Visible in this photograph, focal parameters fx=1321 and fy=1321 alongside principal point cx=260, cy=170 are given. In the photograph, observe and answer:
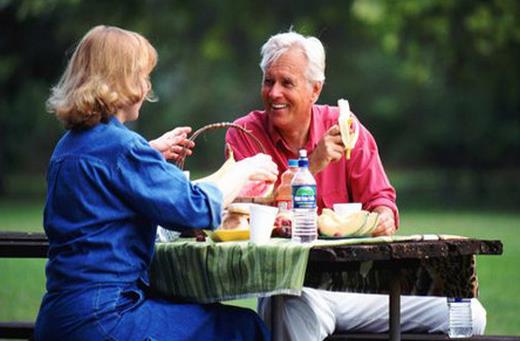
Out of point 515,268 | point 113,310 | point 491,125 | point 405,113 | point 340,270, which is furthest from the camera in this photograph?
point 405,113

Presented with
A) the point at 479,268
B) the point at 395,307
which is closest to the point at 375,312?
the point at 395,307

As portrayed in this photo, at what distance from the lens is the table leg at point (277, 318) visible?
4.70 meters

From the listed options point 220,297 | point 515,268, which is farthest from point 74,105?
point 515,268

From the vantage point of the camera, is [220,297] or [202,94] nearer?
[220,297]

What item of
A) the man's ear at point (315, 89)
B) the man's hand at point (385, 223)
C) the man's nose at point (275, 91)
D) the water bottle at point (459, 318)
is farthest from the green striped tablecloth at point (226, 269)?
the man's ear at point (315, 89)

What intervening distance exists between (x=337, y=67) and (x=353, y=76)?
11.5 ft

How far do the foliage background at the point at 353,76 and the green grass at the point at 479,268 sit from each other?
1.61ft

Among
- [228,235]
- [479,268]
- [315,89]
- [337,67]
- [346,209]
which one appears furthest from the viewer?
[337,67]

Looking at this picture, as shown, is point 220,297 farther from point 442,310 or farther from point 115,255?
point 442,310

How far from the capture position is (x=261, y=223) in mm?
4617

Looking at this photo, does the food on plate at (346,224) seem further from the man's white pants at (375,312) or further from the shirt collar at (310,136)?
the shirt collar at (310,136)

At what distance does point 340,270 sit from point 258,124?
1384 millimetres

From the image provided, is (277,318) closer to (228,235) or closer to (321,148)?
(228,235)

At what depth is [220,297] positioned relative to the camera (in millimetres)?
4570
